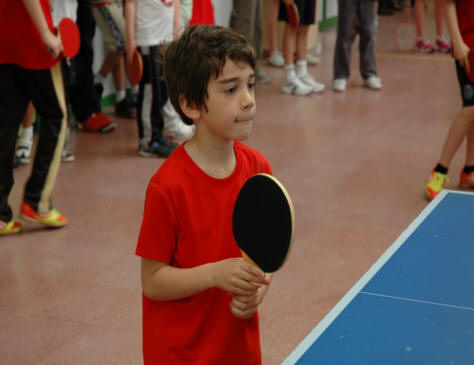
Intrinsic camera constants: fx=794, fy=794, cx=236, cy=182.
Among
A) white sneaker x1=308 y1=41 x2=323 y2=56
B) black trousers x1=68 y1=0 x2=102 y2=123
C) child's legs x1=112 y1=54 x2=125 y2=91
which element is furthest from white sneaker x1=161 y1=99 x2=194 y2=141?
white sneaker x1=308 y1=41 x2=323 y2=56

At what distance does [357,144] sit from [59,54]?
8.91 ft

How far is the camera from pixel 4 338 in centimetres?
305

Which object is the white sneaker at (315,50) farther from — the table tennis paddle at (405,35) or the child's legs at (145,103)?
the child's legs at (145,103)

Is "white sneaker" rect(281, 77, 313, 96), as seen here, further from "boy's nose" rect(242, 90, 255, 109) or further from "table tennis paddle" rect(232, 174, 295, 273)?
"table tennis paddle" rect(232, 174, 295, 273)

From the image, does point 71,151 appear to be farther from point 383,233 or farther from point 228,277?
point 228,277

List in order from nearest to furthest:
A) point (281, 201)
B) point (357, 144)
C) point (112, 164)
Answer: point (281, 201) < point (112, 164) < point (357, 144)

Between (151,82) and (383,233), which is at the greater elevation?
(151,82)

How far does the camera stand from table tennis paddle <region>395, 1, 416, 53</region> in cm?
1071

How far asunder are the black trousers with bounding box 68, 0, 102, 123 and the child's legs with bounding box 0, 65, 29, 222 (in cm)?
212

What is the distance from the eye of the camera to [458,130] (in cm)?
462

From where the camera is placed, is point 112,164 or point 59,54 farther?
point 112,164

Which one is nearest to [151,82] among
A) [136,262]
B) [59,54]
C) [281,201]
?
[59,54]

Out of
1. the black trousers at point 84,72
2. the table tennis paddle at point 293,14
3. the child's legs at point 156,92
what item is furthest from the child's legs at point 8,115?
the table tennis paddle at point 293,14

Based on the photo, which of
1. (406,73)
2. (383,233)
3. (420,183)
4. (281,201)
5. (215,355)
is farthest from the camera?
(406,73)
